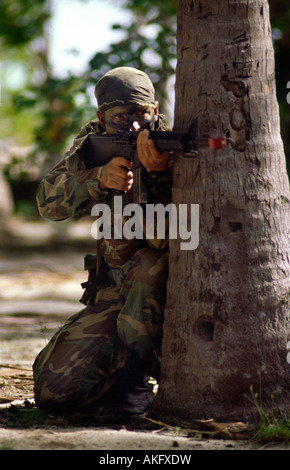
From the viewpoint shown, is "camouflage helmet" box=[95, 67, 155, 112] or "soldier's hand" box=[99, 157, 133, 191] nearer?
"soldier's hand" box=[99, 157, 133, 191]

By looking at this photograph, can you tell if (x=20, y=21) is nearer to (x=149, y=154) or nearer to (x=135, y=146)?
(x=135, y=146)

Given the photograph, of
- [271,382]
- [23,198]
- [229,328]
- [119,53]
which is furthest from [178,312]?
[23,198]

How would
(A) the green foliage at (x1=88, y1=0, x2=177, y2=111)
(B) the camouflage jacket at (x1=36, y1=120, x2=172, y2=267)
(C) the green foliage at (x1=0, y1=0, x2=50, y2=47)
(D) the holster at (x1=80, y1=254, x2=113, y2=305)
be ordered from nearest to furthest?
1. (B) the camouflage jacket at (x1=36, y1=120, x2=172, y2=267)
2. (D) the holster at (x1=80, y1=254, x2=113, y2=305)
3. (A) the green foliage at (x1=88, y1=0, x2=177, y2=111)
4. (C) the green foliage at (x1=0, y1=0, x2=50, y2=47)

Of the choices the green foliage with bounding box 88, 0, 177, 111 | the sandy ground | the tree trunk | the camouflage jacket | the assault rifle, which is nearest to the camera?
the sandy ground

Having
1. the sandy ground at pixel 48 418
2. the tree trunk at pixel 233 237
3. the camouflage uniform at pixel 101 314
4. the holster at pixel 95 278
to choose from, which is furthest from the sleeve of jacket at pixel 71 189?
the sandy ground at pixel 48 418

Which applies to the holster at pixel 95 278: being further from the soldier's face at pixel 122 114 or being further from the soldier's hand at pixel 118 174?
the soldier's face at pixel 122 114

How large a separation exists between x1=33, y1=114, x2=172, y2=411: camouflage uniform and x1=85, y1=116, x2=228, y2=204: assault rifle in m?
0.09

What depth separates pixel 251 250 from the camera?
2.86 m

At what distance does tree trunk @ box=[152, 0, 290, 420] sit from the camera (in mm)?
2834

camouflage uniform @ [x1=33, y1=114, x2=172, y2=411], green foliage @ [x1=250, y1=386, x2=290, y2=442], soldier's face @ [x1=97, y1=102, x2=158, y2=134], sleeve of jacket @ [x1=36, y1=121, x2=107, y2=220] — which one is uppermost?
soldier's face @ [x1=97, y1=102, x2=158, y2=134]

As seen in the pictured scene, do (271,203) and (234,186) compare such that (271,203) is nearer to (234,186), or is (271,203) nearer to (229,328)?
(234,186)

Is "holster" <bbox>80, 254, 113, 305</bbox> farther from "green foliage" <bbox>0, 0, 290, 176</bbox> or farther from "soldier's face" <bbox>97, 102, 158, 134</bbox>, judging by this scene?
"green foliage" <bbox>0, 0, 290, 176</bbox>

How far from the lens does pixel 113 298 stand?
3502 millimetres

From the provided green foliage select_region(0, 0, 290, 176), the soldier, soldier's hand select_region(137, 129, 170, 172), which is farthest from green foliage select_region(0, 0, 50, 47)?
soldier's hand select_region(137, 129, 170, 172)
